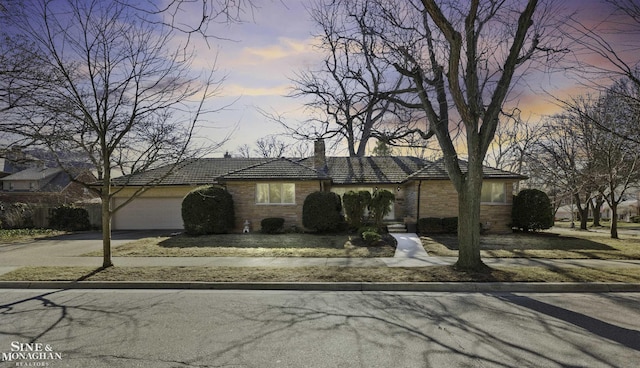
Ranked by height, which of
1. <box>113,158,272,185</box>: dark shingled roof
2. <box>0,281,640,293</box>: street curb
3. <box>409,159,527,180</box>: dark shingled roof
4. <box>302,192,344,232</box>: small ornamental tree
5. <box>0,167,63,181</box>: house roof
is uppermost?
<box>0,167,63,181</box>: house roof

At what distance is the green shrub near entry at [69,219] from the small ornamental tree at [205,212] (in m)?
8.39

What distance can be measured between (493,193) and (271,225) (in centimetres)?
1096

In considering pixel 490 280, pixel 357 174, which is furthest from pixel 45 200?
pixel 490 280

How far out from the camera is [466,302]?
657 cm

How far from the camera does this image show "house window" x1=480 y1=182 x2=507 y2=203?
59.8ft

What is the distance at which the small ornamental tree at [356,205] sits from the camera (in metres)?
16.7

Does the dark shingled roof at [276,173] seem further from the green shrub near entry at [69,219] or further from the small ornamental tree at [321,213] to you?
the green shrub near entry at [69,219]

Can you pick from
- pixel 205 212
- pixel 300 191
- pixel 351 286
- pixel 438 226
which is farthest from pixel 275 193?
pixel 351 286

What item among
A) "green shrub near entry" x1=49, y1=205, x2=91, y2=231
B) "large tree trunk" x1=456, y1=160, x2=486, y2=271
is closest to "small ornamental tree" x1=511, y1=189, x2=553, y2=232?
"large tree trunk" x1=456, y1=160, x2=486, y2=271

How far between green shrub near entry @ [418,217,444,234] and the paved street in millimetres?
9852

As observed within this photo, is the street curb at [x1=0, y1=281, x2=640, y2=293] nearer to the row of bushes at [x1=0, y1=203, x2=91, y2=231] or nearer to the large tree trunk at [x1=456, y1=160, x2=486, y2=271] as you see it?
the large tree trunk at [x1=456, y1=160, x2=486, y2=271]

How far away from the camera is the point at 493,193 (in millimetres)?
18328

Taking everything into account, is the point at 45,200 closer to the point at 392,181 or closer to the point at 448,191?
the point at 392,181

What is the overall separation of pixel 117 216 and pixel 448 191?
18.7m
